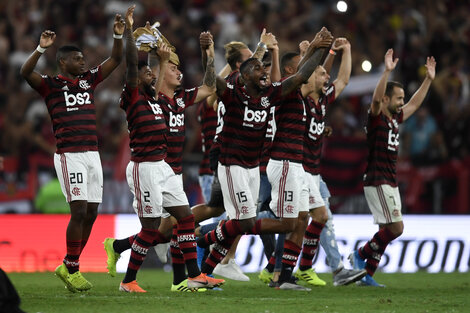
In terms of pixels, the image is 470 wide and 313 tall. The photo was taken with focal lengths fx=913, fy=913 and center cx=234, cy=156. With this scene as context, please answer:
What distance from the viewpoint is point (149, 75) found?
9320mm

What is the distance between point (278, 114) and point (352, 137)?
6143mm

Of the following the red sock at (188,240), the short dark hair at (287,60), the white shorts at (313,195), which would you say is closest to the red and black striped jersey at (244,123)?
the red sock at (188,240)

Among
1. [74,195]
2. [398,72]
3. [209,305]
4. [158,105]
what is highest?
[398,72]

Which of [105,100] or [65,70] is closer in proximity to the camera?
[65,70]

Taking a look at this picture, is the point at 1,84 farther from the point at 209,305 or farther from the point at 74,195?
the point at 209,305

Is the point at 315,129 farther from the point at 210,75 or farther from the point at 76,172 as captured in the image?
the point at 76,172

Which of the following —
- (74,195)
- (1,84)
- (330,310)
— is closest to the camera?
(330,310)

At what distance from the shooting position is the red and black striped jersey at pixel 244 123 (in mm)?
9430

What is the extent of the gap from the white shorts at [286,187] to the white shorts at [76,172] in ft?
6.17

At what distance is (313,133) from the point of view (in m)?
10.4

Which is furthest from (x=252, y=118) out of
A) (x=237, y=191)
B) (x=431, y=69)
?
(x=431, y=69)

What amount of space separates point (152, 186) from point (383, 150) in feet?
10.4

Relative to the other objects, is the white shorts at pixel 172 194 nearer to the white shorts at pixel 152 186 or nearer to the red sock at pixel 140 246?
the white shorts at pixel 152 186

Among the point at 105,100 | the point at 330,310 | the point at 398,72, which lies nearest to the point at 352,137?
the point at 398,72
